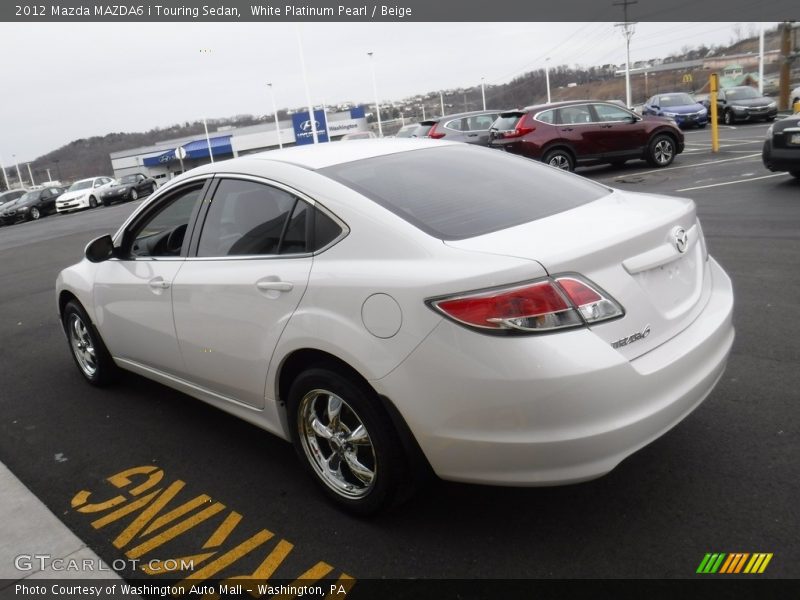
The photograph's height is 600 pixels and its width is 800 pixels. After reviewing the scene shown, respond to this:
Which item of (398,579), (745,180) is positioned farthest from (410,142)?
(745,180)

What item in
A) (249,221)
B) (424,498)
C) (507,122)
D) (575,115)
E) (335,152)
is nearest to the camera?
(424,498)

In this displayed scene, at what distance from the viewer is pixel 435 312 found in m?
2.50

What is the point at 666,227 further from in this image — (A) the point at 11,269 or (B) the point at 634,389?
(A) the point at 11,269

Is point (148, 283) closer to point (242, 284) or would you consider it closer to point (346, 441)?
point (242, 284)

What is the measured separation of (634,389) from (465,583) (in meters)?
0.97

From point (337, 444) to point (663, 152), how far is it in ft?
46.5

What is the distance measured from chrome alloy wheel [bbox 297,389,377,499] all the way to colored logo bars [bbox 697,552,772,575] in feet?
4.33

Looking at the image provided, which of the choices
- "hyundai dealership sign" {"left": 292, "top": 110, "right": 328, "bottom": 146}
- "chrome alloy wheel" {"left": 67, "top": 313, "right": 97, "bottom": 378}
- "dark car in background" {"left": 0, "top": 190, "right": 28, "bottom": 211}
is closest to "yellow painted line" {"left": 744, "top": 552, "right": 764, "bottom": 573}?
"chrome alloy wheel" {"left": 67, "top": 313, "right": 97, "bottom": 378}

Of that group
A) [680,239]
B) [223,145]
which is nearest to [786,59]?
[680,239]

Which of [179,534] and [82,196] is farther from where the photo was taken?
[82,196]

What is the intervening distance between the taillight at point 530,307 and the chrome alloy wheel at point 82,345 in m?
3.59

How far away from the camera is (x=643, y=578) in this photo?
252 cm

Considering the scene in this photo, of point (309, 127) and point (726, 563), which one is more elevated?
point (309, 127)

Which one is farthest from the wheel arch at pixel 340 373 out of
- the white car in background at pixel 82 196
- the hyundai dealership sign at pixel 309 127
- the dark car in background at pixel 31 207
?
the hyundai dealership sign at pixel 309 127
